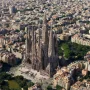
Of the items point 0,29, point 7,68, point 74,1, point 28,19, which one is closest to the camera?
point 7,68

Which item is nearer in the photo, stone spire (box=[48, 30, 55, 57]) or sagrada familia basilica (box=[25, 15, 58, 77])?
stone spire (box=[48, 30, 55, 57])

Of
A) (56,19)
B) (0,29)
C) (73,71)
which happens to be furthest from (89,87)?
(56,19)

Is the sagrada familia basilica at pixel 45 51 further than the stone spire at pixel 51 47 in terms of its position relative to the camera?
Yes

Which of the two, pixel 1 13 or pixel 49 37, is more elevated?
pixel 49 37

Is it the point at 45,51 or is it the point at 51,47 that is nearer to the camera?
the point at 51,47

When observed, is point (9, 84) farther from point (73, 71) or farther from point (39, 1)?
point (39, 1)

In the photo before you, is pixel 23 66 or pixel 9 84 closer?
pixel 9 84

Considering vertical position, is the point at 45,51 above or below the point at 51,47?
below

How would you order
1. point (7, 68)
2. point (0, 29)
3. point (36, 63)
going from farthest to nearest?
point (0, 29)
point (7, 68)
point (36, 63)
